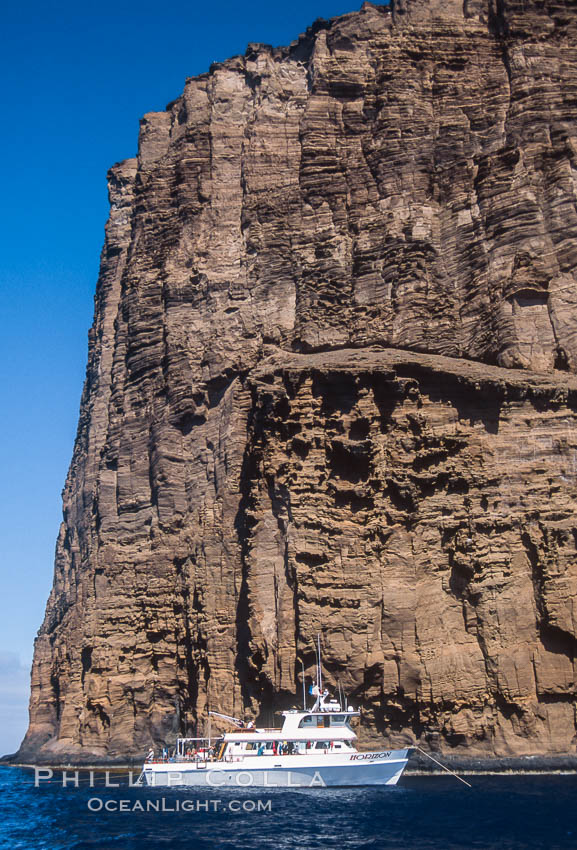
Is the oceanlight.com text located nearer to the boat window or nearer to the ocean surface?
the ocean surface

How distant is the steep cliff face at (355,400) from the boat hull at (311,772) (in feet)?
A: 17.5

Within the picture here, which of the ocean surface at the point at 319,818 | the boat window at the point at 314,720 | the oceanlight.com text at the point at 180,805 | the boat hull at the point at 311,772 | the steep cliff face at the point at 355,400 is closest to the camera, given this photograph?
the ocean surface at the point at 319,818

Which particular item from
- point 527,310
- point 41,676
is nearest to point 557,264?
point 527,310

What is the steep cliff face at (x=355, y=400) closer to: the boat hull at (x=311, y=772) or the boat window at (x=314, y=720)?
the boat window at (x=314, y=720)

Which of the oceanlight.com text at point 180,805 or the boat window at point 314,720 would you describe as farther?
the boat window at point 314,720

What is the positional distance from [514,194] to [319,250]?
11.4 m

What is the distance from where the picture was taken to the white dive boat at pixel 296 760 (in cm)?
3962

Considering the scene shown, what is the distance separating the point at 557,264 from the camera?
51.2 m

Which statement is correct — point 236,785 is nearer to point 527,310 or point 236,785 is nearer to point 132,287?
point 527,310

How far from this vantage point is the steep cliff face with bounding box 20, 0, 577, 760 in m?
45.6

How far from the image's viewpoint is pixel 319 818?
3266cm

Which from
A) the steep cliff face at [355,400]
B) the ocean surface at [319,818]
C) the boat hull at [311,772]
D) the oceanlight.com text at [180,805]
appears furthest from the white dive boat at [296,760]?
the steep cliff face at [355,400]

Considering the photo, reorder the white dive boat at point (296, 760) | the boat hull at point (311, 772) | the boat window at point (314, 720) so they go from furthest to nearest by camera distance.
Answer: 1. the boat window at point (314, 720)
2. the white dive boat at point (296, 760)
3. the boat hull at point (311, 772)

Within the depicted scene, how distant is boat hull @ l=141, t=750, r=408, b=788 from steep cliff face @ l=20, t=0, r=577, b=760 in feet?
17.5
